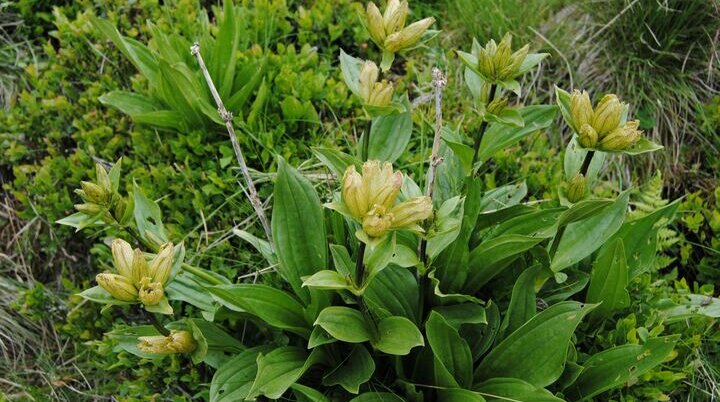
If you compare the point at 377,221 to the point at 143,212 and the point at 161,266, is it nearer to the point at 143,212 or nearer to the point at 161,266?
the point at 161,266

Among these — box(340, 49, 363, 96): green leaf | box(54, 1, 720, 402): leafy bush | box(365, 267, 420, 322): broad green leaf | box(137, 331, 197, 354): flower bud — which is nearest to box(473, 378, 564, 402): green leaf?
box(54, 1, 720, 402): leafy bush

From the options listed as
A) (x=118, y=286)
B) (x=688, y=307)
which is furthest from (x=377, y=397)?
(x=688, y=307)

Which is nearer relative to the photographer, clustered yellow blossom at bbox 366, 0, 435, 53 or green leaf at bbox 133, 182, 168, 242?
clustered yellow blossom at bbox 366, 0, 435, 53

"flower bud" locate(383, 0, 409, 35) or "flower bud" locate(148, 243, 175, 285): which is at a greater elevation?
"flower bud" locate(383, 0, 409, 35)

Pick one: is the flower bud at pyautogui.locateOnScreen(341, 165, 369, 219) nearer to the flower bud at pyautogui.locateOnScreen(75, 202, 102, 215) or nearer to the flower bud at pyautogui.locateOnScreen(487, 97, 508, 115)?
the flower bud at pyautogui.locateOnScreen(487, 97, 508, 115)

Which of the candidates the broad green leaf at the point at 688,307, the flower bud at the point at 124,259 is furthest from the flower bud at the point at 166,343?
the broad green leaf at the point at 688,307

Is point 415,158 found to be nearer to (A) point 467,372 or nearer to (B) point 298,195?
(B) point 298,195
